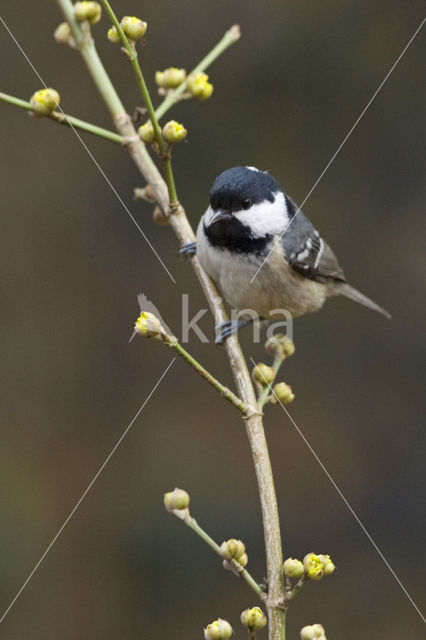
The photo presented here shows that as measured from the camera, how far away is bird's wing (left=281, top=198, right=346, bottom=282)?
9.78ft

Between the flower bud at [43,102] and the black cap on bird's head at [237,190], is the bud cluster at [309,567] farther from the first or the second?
the black cap on bird's head at [237,190]

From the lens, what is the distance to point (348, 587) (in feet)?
15.4

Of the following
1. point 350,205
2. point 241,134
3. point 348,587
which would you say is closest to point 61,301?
point 241,134

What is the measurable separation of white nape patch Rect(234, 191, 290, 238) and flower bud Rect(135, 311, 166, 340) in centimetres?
107

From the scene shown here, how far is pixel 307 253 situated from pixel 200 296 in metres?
1.90

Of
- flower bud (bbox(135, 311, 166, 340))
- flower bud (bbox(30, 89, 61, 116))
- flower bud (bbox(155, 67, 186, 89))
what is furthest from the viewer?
flower bud (bbox(155, 67, 186, 89))

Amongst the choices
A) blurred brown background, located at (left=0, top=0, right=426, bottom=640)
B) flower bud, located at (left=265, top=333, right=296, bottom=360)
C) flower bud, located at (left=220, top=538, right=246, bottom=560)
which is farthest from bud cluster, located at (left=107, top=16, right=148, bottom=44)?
blurred brown background, located at (left=0, top=0, right=426, bottom=640)

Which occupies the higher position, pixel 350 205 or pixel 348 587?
pixel 350 205

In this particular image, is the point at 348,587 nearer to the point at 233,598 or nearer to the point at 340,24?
the point at 233,598

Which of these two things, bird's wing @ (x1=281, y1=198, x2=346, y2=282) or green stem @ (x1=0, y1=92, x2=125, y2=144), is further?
bird's wing @ (x1=281, y1=198, x2=346, y2=282)

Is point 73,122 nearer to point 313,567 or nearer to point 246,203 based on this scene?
point 246,203

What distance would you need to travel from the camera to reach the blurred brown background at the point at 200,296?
16.3 ft

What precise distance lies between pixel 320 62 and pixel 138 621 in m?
3.67

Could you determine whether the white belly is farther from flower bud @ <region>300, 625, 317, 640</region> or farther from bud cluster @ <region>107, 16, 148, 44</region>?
flower bud @ <region>300, 625, 317, 640</region>
